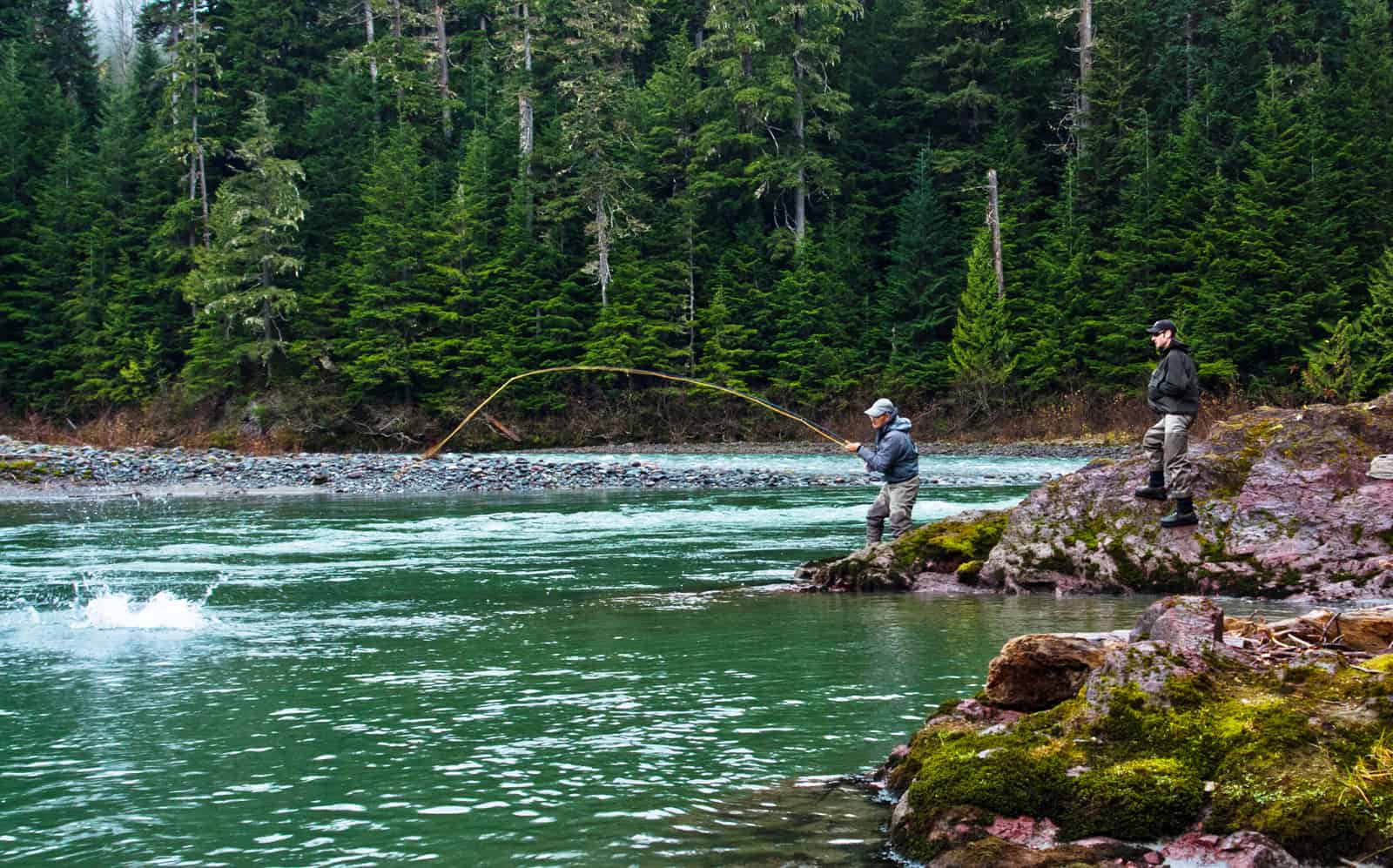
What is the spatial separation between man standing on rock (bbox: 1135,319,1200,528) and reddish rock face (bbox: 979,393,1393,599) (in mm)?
348

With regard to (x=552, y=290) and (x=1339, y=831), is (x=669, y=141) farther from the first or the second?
(x=1339, y=831)

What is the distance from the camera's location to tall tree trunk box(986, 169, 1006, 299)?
46469 mm

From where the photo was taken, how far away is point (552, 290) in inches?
2063

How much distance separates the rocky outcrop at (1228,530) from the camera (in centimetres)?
1134

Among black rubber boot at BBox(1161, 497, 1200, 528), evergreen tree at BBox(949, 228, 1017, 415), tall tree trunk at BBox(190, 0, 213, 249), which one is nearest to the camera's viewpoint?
black rubber boot at BBox(1161, 497, 1200, 528)

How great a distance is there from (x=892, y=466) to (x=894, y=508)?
1.70 ft

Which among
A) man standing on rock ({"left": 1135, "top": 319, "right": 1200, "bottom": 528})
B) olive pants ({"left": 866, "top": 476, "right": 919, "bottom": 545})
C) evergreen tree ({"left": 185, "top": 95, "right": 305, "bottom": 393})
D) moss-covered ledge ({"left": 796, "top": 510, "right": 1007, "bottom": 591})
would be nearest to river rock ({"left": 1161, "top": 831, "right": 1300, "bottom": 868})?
man standing on rock ({"left": 1135, "top": 319, "right": 1200, "bottom": 528})

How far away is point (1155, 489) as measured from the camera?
1198cm

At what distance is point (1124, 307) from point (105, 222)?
4438 centimetres

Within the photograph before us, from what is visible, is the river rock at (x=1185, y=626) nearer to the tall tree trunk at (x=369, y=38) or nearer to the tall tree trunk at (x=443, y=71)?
the tall tree trunk at (x=443, y=71)

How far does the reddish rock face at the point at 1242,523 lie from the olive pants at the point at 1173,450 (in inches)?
21.9

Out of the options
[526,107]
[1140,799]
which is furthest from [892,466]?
[526,107]

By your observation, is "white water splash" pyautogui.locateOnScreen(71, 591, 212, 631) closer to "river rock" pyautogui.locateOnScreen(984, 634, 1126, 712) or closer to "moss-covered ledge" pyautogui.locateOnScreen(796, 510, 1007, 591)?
"moss-covered ledge" pyautogui.locateOnScreen(796, 510, 1007, 591)

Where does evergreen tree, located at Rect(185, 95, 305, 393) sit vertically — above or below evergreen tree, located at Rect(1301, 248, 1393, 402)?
above
